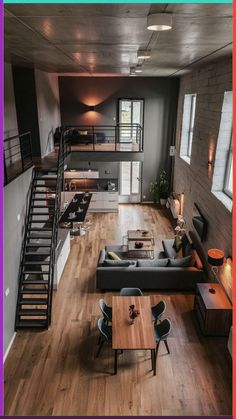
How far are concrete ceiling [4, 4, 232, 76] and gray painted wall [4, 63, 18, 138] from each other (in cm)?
237

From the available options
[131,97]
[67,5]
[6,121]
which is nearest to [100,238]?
[6,121]

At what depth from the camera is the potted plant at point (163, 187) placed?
14766mm

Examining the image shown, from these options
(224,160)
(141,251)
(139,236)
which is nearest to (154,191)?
(139,236)

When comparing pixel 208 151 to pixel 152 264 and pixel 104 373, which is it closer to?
pixel 152 264

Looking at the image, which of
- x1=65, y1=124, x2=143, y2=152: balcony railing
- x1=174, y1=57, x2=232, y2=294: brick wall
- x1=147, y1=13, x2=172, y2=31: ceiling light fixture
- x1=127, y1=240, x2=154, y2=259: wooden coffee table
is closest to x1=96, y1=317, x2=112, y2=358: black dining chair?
x1=174, y1=57, x2=232, y2=294: brick wall

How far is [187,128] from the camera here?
12453mm

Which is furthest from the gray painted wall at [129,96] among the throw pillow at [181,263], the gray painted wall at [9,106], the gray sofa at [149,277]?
the gray sofa at [149,277]

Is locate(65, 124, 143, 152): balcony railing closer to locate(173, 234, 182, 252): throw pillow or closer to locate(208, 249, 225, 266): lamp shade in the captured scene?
locate(173, 234, 182, 252): throw pillow

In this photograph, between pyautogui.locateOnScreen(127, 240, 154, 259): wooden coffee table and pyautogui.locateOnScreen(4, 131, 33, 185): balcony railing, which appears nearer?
pyautogui.locateOnScreen(4, 131, 33, 185): balcony railing

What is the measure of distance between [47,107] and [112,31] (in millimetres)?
7973

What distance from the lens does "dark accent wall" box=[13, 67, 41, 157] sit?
398 inches

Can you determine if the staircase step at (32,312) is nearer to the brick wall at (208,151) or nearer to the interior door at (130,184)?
the brick wall at (208,151)

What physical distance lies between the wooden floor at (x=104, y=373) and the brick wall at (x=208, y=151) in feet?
6.67

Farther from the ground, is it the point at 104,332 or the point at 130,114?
the point at 130,114
